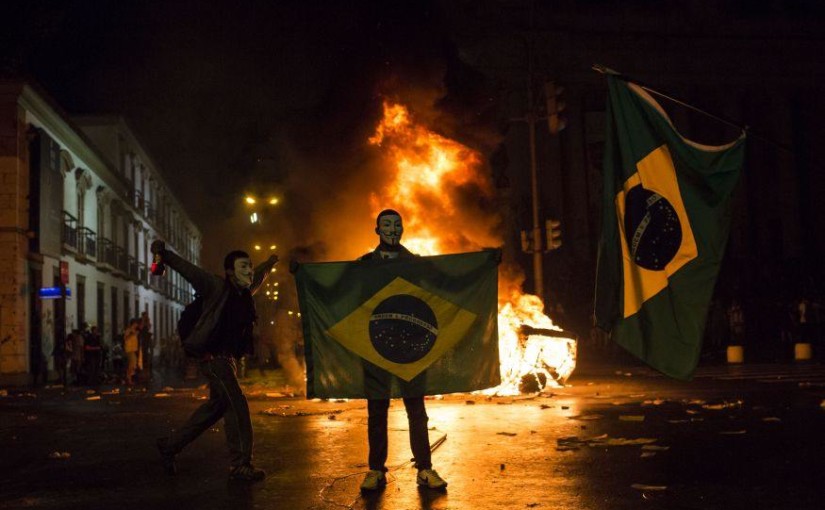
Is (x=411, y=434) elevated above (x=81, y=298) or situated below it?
below

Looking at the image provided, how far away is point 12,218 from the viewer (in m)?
26.3

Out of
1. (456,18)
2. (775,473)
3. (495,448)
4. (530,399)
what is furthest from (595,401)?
(456,18)

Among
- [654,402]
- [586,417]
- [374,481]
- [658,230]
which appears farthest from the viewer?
[654,402]

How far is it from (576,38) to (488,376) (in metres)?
37.6

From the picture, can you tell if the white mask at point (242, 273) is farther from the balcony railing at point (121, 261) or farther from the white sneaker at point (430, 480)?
the balcony railing at point (121, 261)

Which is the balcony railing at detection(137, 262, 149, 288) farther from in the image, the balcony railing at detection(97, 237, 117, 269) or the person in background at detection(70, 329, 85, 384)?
the person in background at detection(70, 329, 85, 384)

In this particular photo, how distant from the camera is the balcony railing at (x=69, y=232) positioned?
101 feet

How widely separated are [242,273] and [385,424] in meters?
1.74

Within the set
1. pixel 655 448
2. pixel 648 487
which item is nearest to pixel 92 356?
pixel 655 448

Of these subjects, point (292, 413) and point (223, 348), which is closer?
point (223, 348)

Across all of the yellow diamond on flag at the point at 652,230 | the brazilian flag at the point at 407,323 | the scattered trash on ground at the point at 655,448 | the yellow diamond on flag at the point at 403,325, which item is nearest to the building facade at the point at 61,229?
the brazilian flag at the point at 407,323

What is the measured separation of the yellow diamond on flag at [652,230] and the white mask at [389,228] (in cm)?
166

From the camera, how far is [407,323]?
20.9 ft

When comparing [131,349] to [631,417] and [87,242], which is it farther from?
[631,417]
